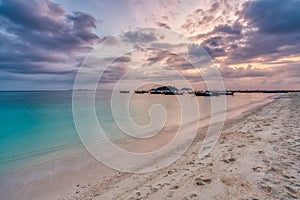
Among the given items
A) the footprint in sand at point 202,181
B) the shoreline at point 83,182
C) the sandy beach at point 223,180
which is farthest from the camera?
the shoreline at point 83,182

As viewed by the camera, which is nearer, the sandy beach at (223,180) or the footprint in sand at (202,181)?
the sandy beach at (223,180)

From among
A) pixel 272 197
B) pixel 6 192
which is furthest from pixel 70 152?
pixel 272 197

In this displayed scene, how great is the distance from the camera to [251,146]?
300 inches

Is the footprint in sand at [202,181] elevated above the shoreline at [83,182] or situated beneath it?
elevated above

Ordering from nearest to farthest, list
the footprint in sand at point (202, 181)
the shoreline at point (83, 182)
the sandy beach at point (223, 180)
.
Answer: the sandy beach at point (223, 180) < the footprint in sand at point (202, 181) < the shoreline at point (83, 182)

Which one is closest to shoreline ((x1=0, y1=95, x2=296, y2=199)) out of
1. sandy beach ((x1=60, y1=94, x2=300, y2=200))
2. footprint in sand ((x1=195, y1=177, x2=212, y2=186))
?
sandy beach ((x1=60, y1=94, x2=300, y2=200))

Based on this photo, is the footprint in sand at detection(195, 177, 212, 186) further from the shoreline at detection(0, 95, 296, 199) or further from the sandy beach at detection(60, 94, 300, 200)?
the shoreline at detection(0, 95, 296, 199)

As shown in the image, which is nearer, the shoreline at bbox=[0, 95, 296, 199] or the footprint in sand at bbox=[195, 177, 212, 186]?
the footprint in sand at bbox=[195, 177, 212, 186]

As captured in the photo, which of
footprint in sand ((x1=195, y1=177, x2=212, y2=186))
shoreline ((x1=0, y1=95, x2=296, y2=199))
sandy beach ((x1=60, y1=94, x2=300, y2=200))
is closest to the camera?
sandy beach ((x1=60, y1=94, x2=300, y2=200))

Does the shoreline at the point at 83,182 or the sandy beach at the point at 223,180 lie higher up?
the sandy beach at the point at 223,180

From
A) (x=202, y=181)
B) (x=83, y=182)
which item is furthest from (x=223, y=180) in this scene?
(x=83, y=182)

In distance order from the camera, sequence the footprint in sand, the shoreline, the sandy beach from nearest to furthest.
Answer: the sandy beach, the footprint in sand, the shoreline

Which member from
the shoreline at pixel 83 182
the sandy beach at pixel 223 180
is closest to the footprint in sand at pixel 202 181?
the sandy beach at pixel 223 180

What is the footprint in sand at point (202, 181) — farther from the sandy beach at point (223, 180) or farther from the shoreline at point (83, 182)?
the shoreline at point (83, 182)
